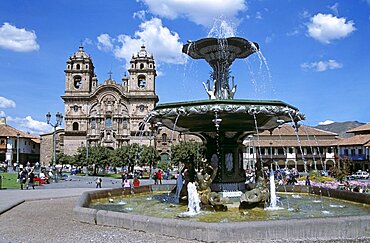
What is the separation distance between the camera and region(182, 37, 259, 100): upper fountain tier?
12492 mm

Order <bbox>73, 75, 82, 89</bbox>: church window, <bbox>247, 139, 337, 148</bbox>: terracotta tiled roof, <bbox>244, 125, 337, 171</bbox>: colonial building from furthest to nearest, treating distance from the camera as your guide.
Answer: <bbox>73, 75, 82, 89</bbox>: church window, <bbox>244, 125, 337, 171</bbox>: colonial building, <bbox>247, 139, 337, 148</bbox>: terracotta tiled roof

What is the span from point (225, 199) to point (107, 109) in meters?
67.0

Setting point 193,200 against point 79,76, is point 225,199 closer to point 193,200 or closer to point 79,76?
point 193,200

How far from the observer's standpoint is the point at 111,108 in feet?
249

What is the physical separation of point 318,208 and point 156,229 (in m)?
5.70

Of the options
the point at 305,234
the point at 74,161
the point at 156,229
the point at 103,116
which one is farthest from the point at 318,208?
the point at 103,116

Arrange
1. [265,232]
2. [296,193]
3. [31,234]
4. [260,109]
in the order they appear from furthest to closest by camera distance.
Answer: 1. [296,193]
2. [260,109]
3. [31,234]
4. [265,232]

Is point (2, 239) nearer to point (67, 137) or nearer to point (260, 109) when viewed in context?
point (260, 109)

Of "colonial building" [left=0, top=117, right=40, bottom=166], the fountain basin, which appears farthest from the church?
the fountain basin

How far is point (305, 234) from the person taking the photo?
22.5 feet

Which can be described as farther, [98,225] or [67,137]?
[67,137]

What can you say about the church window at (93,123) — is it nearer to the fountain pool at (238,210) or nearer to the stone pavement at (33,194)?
the stone pavement at (33,194)

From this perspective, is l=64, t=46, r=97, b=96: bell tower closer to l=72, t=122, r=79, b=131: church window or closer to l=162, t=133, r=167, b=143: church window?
l=72, t=122, r=79, b=131: church window

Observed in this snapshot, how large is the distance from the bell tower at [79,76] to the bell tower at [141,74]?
8.38m
